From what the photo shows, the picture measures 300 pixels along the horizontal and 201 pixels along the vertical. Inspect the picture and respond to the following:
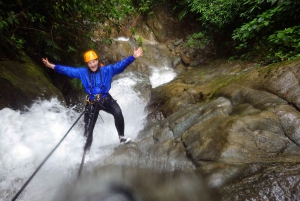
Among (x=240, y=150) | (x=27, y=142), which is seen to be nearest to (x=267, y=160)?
(x=240, y=150)

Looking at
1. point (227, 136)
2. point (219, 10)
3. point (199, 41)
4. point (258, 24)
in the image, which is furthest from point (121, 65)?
point (199, 41)

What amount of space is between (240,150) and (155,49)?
1128 centimetres

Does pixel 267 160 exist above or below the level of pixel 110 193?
below

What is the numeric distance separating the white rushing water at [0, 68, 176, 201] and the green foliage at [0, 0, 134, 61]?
1.71 m

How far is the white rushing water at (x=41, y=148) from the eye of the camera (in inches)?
157

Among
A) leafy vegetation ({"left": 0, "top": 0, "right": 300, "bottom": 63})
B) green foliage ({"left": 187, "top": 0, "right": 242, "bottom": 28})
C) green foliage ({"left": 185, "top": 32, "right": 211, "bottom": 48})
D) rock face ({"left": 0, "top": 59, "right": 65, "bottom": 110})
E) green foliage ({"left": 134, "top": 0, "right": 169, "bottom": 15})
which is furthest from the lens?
green foliage ({"left": 134, "top": 0, "right": 169, "bottom": 15})

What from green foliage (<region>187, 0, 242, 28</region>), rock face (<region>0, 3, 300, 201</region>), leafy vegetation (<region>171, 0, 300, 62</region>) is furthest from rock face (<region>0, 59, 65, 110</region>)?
green foliage (<region>187, 0, 242, 28</region>)

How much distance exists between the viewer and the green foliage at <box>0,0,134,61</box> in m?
5.89

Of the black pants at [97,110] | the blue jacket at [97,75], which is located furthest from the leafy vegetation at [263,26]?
the black pants at [97,110]

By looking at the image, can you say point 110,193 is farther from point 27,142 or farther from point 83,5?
point 83,5

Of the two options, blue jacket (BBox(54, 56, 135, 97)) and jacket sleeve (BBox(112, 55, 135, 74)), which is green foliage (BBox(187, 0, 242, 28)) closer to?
jacket sleeve (BBox(112, 55, 135, 74))

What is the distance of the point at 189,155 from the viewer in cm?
401

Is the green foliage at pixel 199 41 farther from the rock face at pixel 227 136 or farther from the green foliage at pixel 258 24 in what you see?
the rock face at pixel 227 136

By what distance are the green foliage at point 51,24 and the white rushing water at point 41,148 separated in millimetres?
1713
